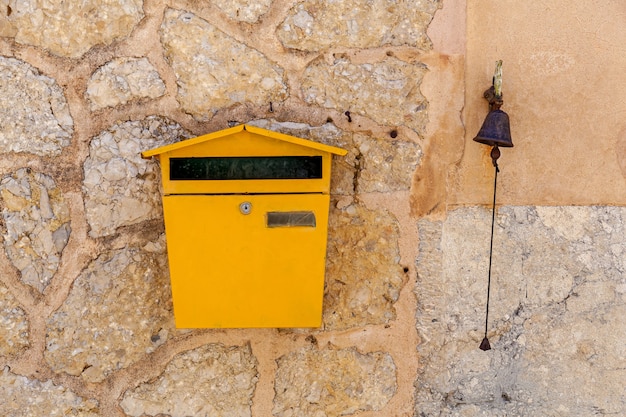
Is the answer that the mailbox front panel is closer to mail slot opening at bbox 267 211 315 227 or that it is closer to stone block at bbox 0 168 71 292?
mail slot opening at bbox 267 211 315 227

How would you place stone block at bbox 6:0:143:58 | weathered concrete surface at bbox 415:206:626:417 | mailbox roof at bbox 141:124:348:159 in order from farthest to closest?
weathered concrete surface at bbox 415:206:626:417, stone block at bbox 6:0:143:58, mailbox roof at bbox 141:124:348:159

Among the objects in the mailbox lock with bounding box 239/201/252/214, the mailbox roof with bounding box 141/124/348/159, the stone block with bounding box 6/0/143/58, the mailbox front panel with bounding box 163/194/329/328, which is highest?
the stone block with bounding box 6/0/143/58

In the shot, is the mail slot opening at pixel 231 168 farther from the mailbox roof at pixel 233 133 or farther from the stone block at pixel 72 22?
the stone block at pixel 72 22

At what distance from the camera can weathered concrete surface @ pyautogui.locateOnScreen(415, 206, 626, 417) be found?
188 centimetres

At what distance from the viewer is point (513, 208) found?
1.87m

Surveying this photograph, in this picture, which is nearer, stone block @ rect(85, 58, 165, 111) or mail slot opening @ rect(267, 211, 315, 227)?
mail slot opening @ rect(267, 211, 315, 227)

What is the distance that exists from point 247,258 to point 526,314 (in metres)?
0.95

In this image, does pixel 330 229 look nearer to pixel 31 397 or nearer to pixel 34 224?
pixel 34 224

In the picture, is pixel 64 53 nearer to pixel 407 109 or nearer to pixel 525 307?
pixel 407 109

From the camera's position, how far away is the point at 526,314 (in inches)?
74.6

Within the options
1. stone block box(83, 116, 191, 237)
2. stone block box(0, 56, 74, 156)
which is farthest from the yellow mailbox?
stone block box(0, 56, 74, 156)

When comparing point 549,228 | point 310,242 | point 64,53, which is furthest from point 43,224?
point 549,228

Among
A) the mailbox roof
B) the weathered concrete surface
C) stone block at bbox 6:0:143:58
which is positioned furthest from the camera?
the weathered concrete surface

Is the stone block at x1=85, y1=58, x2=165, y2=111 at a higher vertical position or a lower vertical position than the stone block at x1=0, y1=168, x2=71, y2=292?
higher
